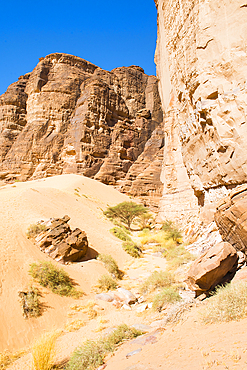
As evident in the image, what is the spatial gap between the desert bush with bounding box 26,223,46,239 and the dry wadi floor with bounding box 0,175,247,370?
0.26m

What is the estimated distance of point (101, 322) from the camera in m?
5.57

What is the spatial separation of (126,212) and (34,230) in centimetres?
1364

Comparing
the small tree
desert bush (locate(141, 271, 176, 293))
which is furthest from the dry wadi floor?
the small tree

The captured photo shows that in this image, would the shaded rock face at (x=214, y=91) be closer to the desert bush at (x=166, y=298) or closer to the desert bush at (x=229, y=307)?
the desert bush at (x=166, y=298)

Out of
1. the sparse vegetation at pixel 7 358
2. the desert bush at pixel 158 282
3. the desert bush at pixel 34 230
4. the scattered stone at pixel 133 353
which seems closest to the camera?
the scattered stone at pixel 133 353

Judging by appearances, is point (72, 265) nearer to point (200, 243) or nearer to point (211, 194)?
point (200, 243)

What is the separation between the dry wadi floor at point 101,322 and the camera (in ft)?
8.25

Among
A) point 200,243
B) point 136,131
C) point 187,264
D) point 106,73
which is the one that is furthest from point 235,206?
point 106,73

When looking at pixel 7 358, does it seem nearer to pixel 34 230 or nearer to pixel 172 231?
pixel 34 230

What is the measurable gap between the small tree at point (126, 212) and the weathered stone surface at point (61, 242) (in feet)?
39.5

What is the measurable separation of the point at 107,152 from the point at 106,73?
20.1 metres

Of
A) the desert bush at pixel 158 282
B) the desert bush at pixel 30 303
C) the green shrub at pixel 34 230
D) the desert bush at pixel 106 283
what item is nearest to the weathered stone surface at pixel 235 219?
the desert bush at pixel 158 282

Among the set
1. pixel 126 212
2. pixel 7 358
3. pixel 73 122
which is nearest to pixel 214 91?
pixel 7 358

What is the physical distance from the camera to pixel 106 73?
4803 centimetres
